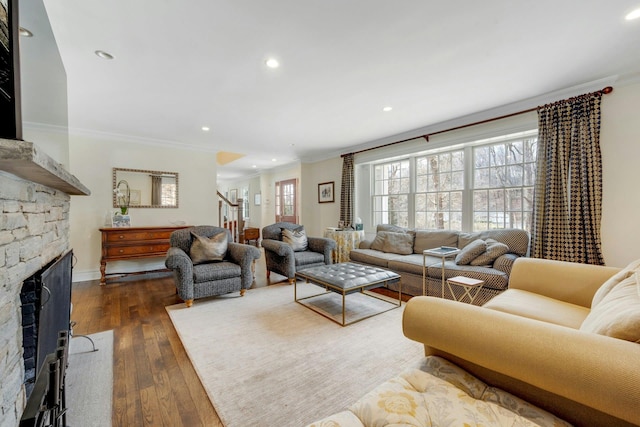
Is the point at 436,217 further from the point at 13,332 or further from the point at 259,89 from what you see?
the point at 13,332

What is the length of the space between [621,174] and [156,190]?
6.22m

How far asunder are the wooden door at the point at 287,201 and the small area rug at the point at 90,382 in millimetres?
5342

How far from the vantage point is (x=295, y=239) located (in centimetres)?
433

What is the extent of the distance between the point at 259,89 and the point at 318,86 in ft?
2.02

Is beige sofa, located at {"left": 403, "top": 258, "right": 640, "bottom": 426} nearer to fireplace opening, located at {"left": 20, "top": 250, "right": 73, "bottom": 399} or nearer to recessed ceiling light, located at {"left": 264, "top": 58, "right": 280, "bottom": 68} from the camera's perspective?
fireplace opening, located at {"left": 20, "top": 250, "right": 73, "bottom": 399}

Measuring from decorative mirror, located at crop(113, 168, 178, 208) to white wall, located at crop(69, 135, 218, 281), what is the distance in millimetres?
79

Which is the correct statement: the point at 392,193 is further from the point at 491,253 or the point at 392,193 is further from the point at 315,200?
the point at 491,253

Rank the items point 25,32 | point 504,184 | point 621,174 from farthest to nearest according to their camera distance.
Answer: point 504,184
point 621,174
point 25,32

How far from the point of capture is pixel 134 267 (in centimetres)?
464

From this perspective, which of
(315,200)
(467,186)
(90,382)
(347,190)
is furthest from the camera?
(315,200)

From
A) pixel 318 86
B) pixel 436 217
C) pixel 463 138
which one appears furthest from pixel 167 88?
pixel 436 217

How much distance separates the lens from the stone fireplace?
91 centimetres

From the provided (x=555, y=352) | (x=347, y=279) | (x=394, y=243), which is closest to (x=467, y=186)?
(x=394, y=243)

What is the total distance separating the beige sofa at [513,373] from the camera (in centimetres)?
78
